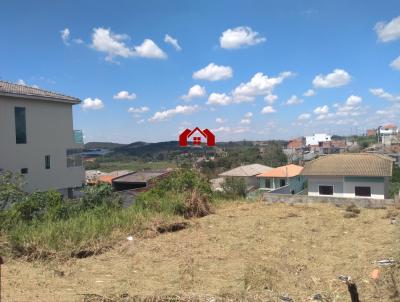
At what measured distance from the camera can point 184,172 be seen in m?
9.00

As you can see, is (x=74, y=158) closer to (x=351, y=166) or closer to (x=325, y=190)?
(x=325, y=190)

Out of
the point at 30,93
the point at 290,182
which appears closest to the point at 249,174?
the point at 290,182

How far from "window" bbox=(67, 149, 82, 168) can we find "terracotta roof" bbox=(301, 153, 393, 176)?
1364 centimetres

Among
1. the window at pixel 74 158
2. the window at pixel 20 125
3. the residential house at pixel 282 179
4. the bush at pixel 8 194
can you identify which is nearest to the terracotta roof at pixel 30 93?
the window at pixel 20 125

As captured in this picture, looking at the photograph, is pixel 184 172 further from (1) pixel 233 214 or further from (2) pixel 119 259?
(2) pixel 119 259

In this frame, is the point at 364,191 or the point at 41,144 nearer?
the point at 41,144

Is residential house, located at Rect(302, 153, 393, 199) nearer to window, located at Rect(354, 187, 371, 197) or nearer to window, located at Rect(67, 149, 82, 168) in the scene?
window, located at Rect(354, 187, 371, 197)

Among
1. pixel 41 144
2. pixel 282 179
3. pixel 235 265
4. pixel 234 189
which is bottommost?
pixel 282 179

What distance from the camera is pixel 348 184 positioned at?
23641 mm

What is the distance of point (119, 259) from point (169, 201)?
2.75 metres

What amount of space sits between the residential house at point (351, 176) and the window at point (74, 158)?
13.6 metres

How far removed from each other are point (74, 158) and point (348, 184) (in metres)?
15.9

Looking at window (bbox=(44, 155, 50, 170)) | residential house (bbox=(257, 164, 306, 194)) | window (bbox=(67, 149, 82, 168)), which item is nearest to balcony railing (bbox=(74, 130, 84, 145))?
window (bbox=(67, 149, 82, 168))

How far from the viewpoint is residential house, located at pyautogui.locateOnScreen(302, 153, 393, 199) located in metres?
22.8
